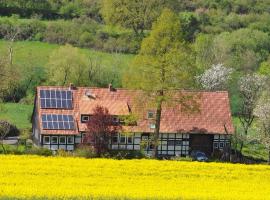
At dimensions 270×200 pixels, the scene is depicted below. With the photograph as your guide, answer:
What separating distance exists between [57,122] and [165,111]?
1004cm

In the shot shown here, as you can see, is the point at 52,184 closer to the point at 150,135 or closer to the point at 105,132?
the point at 105,132

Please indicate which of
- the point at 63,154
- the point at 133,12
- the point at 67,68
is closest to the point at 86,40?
the point at 133,12

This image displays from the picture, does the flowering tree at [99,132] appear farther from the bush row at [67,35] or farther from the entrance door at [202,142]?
the bush row at [67,35]

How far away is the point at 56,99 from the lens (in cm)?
Answer: 7681

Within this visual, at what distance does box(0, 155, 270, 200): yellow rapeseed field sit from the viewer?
5269 centimetres

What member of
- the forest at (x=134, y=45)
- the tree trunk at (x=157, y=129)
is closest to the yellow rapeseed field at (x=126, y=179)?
the tree trunk at (x=157, y=129)

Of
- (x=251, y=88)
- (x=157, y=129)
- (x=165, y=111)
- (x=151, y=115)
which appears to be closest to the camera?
(x=157, y=129)

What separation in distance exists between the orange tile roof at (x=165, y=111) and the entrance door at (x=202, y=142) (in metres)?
0.68

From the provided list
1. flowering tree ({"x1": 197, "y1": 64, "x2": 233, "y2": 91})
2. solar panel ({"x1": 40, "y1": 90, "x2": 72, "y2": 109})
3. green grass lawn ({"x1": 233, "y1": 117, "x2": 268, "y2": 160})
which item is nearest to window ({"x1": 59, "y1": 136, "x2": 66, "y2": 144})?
solar panel ({"x1": 40, "y1": 90, "x2": 72, "y2": 109})

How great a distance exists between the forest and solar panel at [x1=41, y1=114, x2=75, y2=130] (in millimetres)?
5066

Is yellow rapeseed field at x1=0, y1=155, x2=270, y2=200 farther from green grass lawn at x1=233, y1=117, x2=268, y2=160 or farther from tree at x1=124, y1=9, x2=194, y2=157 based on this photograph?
green grass lawn at x1=233, y1=117, x2=268, y2=160

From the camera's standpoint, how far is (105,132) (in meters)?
70.4

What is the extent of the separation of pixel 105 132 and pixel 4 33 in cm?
4500

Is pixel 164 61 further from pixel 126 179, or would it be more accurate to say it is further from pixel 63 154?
pixel 126 179
